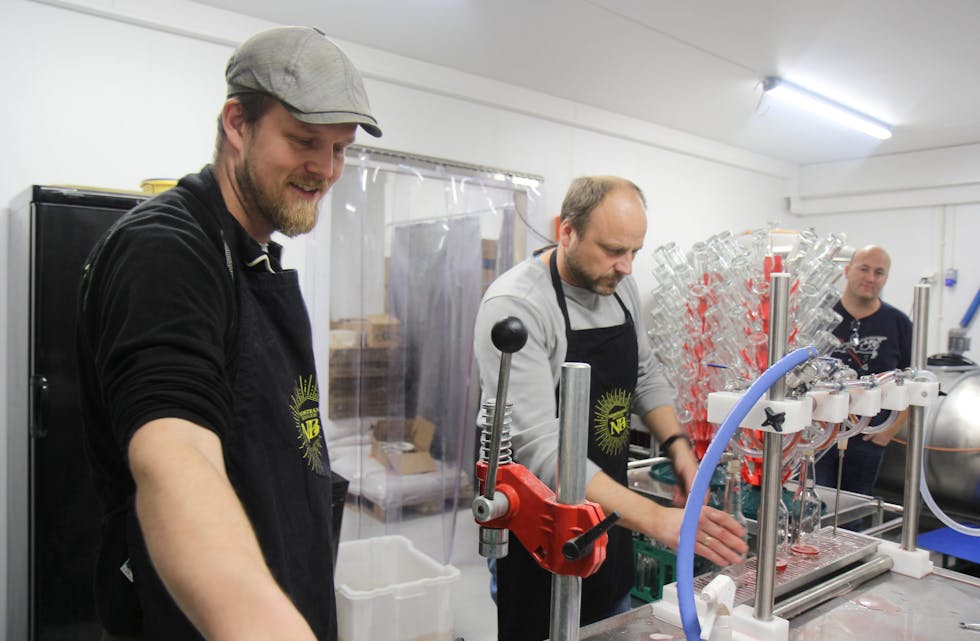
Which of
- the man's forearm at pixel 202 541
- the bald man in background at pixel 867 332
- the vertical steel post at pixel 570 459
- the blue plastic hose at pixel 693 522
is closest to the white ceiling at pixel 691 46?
the bald man in background at pixel 867 332

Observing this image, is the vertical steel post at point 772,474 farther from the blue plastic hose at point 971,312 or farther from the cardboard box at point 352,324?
the blue plastic hose at point 971,312

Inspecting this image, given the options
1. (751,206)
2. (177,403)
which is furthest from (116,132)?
(751,206)

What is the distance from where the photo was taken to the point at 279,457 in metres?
1.02

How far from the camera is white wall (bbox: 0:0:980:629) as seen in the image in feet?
8.57

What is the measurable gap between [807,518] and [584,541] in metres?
1.06

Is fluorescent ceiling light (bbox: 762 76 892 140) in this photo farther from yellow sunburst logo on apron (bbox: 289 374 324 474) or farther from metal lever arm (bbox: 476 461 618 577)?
metal lever arm (bbox: 476 461 618 577)

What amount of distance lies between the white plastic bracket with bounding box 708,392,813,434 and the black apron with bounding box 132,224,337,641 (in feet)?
2.23

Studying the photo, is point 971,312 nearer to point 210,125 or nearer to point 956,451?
point 956,451

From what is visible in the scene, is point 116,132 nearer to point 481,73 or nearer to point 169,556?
point 481,73

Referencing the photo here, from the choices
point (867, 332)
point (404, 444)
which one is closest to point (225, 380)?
point (404, 444)

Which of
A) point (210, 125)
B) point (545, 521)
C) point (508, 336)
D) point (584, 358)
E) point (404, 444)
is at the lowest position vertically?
point (404, 444)

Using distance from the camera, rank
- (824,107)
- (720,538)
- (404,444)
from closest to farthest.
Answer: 1. (720,538)
2. (404,444)
3. (824,107)

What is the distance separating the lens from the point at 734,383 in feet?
4.12

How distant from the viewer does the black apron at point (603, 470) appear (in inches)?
66.9
